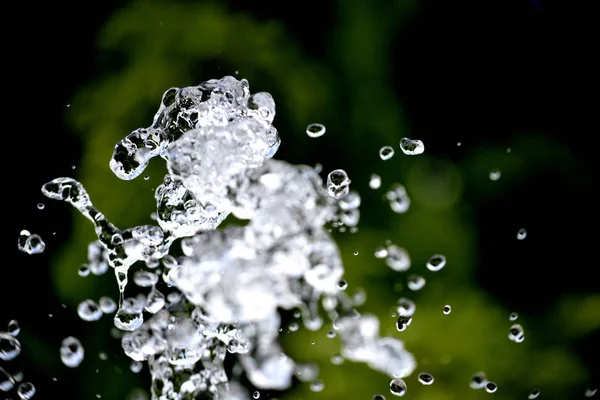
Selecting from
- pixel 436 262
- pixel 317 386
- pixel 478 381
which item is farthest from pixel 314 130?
pixel 478 381

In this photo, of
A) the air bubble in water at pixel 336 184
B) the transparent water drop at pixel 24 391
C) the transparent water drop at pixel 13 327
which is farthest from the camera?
the transparent water drop at pixel 13 327

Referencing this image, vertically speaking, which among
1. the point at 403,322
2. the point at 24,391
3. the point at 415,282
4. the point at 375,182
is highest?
Answer: the point at 375,182

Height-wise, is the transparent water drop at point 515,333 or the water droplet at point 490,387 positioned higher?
the transparent water drop at point 515,333

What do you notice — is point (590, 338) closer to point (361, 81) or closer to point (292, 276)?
point (361, 81)

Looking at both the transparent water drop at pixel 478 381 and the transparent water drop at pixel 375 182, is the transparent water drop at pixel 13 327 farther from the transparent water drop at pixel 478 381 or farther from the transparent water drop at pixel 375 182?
the transparent water drop at pixel 478 381

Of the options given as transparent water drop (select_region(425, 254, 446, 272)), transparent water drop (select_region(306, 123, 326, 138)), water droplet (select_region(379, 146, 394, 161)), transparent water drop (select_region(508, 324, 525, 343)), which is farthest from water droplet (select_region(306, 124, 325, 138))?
transparent water drop (select_region(508, 324, 525, 343))

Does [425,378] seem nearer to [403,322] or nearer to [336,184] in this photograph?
[403,322]

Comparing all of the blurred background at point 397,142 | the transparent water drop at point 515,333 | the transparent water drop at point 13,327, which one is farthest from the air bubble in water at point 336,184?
the transparent water drop at point 515,333
